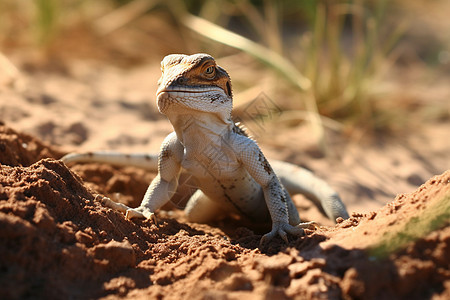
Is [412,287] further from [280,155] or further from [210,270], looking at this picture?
[280,155]

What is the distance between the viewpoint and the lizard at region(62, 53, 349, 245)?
394 cm

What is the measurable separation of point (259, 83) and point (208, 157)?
5.33 m

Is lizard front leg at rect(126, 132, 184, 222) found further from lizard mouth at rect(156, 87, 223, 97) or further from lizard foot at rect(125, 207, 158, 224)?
lizard mouth at rect(156, 87, 223, 97)

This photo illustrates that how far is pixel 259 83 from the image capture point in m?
9.45

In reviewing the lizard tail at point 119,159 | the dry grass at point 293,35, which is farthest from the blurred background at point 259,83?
the lizard tail at point 119,159

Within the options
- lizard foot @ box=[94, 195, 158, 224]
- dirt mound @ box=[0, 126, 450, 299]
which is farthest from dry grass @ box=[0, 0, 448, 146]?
dirt mound @ box=[0, 126, 450, 299]

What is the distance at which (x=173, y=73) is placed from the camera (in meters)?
3.93

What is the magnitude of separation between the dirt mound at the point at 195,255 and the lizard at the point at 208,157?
0.51 meters

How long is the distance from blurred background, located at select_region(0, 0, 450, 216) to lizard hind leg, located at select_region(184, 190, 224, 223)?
6.46ft

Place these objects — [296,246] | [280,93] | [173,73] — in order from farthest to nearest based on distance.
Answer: [280,93], [173,73], [296,246]

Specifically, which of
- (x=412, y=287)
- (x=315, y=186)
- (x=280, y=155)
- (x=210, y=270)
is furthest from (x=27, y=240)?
(x=280, y=155)

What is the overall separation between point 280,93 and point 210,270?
6.53m

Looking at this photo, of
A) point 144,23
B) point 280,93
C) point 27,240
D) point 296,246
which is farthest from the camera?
point 144,23

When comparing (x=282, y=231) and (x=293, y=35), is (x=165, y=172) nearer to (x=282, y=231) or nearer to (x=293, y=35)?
(x=282, y=231)
